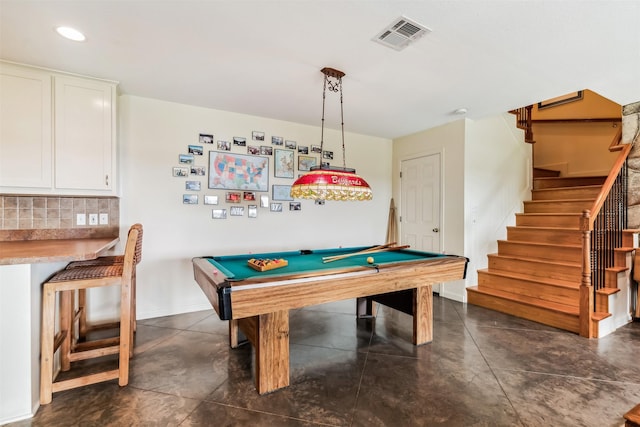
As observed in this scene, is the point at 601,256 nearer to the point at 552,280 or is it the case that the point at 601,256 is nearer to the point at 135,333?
the point at 552,280

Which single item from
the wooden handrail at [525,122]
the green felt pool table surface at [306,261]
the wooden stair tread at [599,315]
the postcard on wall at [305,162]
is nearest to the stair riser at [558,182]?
the wooden handrail at [525,122]

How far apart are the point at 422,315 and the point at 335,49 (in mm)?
2433

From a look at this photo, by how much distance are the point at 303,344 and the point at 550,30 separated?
124 inches

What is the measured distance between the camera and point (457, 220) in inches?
160

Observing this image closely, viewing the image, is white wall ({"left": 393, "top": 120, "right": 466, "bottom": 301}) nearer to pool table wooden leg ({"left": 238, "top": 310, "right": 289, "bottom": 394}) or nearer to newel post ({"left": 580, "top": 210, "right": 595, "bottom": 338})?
newel post ({"left": 580, "top": 210, "right": 595, "bottom": 338})

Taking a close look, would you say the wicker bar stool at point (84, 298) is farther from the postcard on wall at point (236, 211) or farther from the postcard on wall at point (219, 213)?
the postcard on wall at point (236, 211)

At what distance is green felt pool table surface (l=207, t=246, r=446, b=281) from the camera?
82.5 inches

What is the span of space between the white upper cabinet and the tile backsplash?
0.28m

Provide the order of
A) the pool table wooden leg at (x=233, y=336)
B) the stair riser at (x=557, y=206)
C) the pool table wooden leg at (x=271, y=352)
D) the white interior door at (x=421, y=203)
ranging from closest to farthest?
1. the pool table wooden leg at (x=271, y=352)
2. the pool table wooden leg at (x=233, y=336)
3. the stair riser at (x=557, y=206)
4. the white interior door at (x=421, y=203)

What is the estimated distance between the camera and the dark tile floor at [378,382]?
1732 mm

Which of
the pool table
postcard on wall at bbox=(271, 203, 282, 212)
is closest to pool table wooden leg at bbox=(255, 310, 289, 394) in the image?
the pool table

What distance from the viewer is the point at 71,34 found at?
2.14 metres

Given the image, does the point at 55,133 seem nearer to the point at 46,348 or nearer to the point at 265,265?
the point at 46,348

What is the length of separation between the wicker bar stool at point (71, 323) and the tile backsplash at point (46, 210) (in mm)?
970
